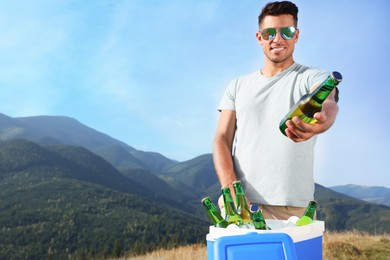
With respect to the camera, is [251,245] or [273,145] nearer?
[251,245]

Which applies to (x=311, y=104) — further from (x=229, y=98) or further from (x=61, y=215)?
(x=61, y=215)

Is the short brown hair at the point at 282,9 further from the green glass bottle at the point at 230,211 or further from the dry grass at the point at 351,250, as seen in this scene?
the dry grass at the point at 351,250

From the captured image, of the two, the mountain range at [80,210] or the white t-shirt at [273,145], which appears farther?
the mountain range at [80,210]

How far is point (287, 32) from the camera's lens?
2.74 metres

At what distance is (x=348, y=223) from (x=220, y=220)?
126826 millimetres

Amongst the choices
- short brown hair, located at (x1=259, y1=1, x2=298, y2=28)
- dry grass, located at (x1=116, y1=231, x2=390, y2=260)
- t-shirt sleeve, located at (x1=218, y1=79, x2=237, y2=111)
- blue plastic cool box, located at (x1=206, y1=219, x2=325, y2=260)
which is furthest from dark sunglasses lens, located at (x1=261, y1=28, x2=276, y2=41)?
dry grass, located at (x1=116, y1=231, x2=390, y2=260)

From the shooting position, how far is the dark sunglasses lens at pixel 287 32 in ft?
8.98

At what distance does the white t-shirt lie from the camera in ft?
8.69

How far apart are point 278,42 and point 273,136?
1.89 ft

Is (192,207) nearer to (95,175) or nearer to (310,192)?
(95,175)

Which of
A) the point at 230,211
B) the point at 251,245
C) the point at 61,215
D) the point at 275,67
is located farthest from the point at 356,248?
the point at 61,215

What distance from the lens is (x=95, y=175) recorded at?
132m

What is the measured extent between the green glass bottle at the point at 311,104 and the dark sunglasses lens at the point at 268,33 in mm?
497

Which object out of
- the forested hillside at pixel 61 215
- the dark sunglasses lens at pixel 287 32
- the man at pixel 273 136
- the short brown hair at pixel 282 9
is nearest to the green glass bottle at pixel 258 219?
the man at pixel 273 136
